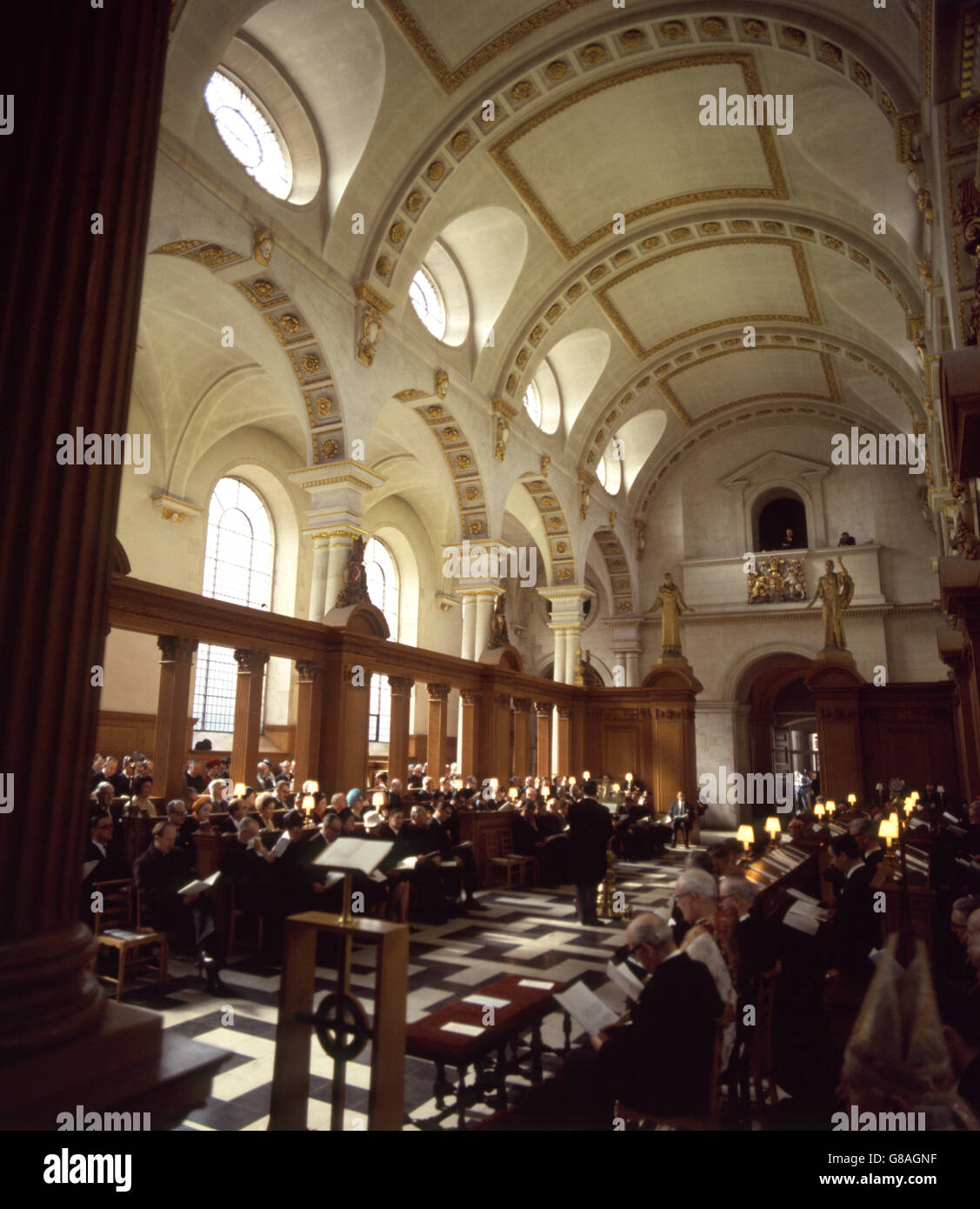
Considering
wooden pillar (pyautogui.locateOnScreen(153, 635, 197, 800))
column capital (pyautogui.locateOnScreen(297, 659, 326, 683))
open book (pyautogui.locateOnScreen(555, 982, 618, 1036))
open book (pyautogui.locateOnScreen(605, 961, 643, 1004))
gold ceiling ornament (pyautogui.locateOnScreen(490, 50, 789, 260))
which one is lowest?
open book (pyautogui.locateOnScreen(555, 982, 618, 1036))

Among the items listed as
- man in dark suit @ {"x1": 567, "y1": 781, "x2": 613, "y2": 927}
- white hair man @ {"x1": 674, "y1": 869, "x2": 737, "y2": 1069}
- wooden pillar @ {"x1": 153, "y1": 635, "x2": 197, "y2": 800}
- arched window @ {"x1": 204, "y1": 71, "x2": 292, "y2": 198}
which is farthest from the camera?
arched window @ {"x1": 204, "y1": 71, "x2": 292, "y2": 198}

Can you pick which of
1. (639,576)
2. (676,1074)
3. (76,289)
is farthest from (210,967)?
(639,576)

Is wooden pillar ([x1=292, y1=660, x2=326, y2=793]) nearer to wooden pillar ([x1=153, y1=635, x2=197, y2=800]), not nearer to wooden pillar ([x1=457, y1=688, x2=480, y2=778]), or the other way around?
wooden pillar ([x1=153, y1=635, x2=197, y2=800])

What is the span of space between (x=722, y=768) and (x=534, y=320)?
43.0 feet

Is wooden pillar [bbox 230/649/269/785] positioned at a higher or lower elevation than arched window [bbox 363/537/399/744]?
lower

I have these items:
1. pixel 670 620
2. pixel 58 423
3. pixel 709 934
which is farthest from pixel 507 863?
pixel 670 620

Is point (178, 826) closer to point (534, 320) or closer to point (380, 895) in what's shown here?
point (380, 895)

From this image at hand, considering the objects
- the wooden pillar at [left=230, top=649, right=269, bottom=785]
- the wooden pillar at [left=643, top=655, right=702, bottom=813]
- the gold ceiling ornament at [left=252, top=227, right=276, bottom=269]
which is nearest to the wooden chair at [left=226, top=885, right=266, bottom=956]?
the wooden pillar at [left=230, top=649, right=269, bottom=785]

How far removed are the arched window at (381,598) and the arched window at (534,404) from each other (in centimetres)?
594

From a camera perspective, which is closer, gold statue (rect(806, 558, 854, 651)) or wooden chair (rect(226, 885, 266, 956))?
wooden chair (rect(226, 885, 266, 956))

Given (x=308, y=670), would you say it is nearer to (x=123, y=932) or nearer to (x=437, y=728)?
(x=437, y=728)

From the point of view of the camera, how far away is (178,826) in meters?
6.88

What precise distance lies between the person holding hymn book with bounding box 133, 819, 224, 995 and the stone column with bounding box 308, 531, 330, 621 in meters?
5.65

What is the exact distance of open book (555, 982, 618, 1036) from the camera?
2.81m
